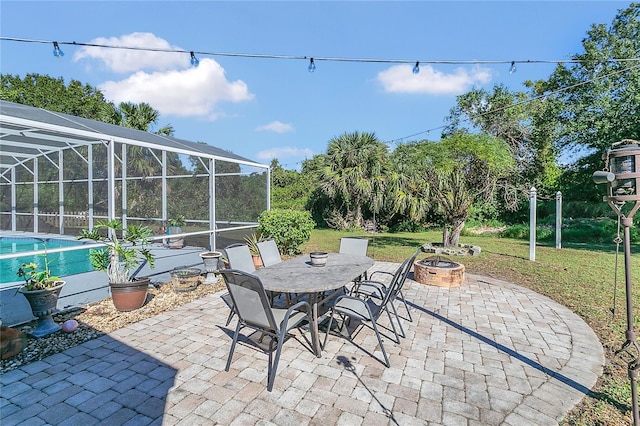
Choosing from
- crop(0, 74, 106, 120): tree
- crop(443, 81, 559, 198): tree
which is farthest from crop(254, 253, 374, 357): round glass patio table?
crop(0, 74, 106, 120): tree

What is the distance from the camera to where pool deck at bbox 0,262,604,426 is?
2.09 meters

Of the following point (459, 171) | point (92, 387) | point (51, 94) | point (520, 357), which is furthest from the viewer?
point (51, 94)

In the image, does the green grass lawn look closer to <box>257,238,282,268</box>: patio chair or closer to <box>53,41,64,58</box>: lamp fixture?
<box>257,238,282,268</box>: patio chair

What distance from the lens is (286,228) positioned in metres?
7.46

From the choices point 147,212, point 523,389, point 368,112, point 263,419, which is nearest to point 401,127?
point 368,112

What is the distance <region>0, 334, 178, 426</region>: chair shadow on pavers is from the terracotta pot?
92 cm

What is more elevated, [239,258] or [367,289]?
[239,258]

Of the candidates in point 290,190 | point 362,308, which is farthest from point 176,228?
point 290,190

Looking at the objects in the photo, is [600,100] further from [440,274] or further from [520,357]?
[520,357]

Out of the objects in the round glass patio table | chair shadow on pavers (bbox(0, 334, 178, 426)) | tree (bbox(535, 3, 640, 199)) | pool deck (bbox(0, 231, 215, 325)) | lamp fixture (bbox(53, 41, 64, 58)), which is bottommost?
chair shadow on pavers (bbox(0, 334, 178, 426))

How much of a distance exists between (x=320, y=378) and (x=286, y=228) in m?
5.09

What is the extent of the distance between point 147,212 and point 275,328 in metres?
7.34

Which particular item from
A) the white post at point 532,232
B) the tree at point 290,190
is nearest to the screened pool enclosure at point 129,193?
the white post at point 532,232

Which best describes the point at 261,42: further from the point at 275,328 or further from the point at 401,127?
the point at 401,127
